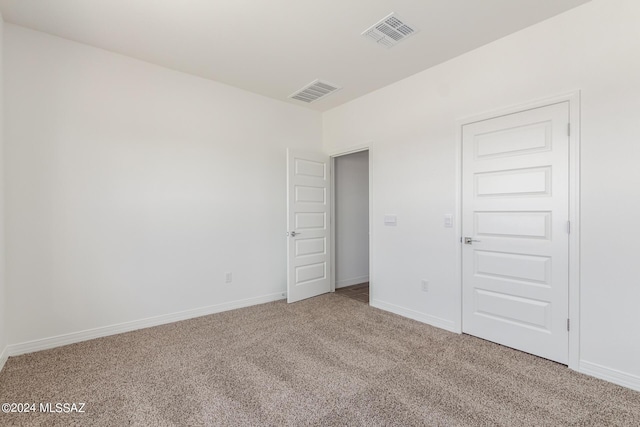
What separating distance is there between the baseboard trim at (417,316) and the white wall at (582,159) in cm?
2

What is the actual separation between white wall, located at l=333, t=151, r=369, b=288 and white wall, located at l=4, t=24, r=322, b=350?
122 centimetres

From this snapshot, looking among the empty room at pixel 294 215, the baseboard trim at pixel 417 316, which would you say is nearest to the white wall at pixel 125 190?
the empty room at pixel 294 215

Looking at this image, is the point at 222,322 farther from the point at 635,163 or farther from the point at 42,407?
the point at 635,163

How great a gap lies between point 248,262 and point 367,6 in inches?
124

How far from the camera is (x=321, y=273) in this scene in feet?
14.7

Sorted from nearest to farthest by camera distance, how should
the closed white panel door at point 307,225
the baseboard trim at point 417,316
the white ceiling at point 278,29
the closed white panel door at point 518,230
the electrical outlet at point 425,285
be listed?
1. the white ceiling at point 278,29
2. the closed white panel door at point 518,230
3. the baseboard trim at point 417,316
4. the electrical outlet at point 425,285
5. the closed white panel door at point 307,225

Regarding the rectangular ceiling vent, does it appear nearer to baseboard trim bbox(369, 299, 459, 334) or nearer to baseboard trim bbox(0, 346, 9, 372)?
baseboard trim bbox(369, 299, 459, 334)

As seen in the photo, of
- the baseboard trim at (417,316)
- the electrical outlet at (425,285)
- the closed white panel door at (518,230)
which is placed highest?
the closed white panel door at (518,230)

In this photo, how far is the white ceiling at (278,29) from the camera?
90.6 inches

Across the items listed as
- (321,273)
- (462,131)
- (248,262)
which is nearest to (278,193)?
(248,262)

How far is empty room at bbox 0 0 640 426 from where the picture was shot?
6.82ft

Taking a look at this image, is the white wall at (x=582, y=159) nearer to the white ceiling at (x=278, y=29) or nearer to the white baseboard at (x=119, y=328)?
the white ceiling at (x=278, y=29)

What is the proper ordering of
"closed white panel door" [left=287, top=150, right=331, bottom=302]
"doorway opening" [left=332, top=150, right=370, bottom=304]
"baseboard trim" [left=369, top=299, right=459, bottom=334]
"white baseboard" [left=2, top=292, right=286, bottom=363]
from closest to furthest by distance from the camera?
1. "white baseboard" [left=2, top=292, right=286, bottom=363]
2. "baseboard trim" [left=369, top=299, right=459, bottom=334]
3. "closed white panel door" [left=287, top=150, right=331, bottom=302]
4. "doorway opening" [left=332, top=150, right=370, bottom=304]

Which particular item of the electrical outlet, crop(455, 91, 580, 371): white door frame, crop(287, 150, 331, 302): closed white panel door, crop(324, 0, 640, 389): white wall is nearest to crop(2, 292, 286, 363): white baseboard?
crop(287, 150, 331, 302): closed white panel door
